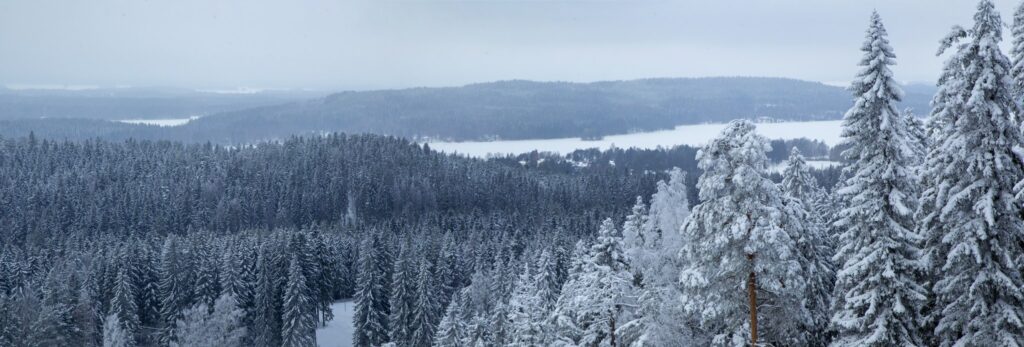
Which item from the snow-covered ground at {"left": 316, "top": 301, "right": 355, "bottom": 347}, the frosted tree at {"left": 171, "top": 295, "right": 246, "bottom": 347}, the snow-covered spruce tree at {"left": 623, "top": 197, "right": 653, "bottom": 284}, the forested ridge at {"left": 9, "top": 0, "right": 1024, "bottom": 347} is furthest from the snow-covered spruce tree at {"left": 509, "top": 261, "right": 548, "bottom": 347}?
the snow-covered ground at {"left": 316, "top": 301, "right": 355, "bottom": 347}

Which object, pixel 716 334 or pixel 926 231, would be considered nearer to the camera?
pixel 926 231

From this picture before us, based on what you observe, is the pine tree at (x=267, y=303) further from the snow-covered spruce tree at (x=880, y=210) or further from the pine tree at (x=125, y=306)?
the snow-covered spruce tree at (x=880, y=210)

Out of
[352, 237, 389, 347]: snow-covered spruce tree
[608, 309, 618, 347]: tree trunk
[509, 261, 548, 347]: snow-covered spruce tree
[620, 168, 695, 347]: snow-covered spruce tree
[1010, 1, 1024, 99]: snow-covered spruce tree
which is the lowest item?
[352, 237, 389, 347]: snow-covered spruce tree

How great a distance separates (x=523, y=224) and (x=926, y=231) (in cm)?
10525

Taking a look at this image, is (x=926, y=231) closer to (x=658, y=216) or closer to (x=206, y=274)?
(x=658, y=216)

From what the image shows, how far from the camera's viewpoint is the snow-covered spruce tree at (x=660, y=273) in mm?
22781

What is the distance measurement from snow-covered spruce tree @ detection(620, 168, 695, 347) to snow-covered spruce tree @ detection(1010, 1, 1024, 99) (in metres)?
10.3

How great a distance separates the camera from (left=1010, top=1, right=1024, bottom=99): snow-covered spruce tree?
20.2 meters

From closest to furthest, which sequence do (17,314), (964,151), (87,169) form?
(964,151)
(17,314)
(87,169)

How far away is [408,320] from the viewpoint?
62781 millimetres

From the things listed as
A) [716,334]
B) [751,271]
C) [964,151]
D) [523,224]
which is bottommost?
[523,224]

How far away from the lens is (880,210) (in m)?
19.4

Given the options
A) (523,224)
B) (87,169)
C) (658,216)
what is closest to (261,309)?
(658,216)

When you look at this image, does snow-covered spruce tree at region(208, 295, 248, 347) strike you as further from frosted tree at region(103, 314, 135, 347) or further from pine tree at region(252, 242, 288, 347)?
pine tree at region(252, 242, 288, 347)
